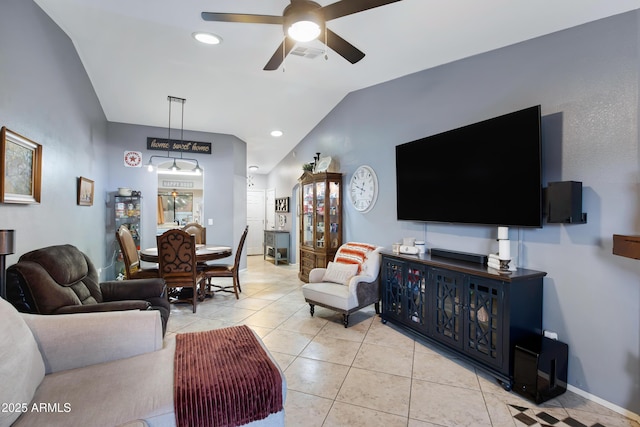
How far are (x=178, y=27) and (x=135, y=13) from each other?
0.33 meters

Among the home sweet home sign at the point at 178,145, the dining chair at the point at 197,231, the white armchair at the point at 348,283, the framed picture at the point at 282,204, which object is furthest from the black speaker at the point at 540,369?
the framed picture at the point at 282,204

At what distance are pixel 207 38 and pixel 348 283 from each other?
300 cm

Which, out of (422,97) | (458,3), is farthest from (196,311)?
(458,3)

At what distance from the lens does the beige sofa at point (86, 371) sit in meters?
1.17

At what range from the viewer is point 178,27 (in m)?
2.69

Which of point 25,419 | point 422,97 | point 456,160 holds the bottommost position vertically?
point 25,419

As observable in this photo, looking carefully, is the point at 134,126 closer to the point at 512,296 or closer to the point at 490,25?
the point at 490,25

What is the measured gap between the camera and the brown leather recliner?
1912 millimetres

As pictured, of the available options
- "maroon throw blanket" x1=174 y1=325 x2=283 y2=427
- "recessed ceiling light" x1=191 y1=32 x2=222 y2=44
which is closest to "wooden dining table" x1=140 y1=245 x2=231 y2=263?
"maroon throw blanket" x1=174 y1=325 x2=283 y2=427

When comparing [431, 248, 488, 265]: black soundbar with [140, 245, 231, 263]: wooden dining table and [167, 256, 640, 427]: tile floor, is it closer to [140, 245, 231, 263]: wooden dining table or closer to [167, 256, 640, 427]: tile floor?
[167, 256, 640, 427]: tile floor

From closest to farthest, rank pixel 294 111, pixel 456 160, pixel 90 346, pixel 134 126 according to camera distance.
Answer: pixel 90 346 < pixel 456 160 < pixel 294 111 < pixel 134 126

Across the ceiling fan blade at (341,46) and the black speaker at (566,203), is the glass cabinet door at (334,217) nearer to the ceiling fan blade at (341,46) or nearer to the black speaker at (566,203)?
the ceiling fan blade at (341,46)

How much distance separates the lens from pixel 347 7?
6.43 ft

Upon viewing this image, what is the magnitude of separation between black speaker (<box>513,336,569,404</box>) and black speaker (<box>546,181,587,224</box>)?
899 millimetres
